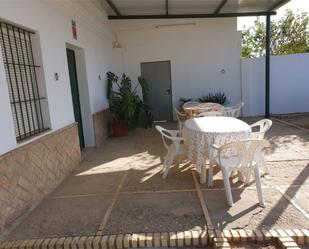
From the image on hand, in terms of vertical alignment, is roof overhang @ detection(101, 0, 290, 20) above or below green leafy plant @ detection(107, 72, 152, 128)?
above

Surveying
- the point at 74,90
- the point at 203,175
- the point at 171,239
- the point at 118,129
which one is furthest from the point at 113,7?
the point at 171,239

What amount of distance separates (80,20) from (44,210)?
13.1ft

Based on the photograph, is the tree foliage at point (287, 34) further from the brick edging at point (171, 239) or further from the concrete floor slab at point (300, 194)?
the brick edging at point (171, 239)

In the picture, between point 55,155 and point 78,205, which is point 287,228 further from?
point 55,155

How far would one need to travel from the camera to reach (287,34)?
14.6 metres

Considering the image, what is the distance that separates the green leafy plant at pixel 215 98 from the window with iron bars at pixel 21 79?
5852 millimetres

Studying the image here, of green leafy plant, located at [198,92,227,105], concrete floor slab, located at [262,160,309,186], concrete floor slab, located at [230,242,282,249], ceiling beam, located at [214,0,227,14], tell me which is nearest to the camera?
concrete floor slab, located at [230,242,282,249]

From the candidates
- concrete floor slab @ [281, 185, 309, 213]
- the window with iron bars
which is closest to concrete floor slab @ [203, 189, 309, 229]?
concrete floor slab @ [281, 185, 309, 213]

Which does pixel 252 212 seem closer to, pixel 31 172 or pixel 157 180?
pixel 157 180

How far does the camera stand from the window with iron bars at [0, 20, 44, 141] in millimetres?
3188

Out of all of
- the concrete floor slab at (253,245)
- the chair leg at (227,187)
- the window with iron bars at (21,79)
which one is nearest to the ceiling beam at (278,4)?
the chair leg at (227,187)

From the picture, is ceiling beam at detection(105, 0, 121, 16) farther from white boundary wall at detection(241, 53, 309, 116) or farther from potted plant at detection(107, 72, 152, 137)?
white boundary wall at detection(241, 53, 309, 116)

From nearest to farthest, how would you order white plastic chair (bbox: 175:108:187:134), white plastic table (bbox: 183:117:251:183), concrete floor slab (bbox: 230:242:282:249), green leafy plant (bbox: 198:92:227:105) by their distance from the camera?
1. concrete floor slab (bbox: 230:242:282:249)
2. white plastic table (bbox: 183:117:251:183)
3. white plastic chair (bbox: 175:108:187:134)
4. green leafy plant (bbox: 198:92:227:105)

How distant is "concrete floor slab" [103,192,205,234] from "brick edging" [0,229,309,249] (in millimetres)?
114
